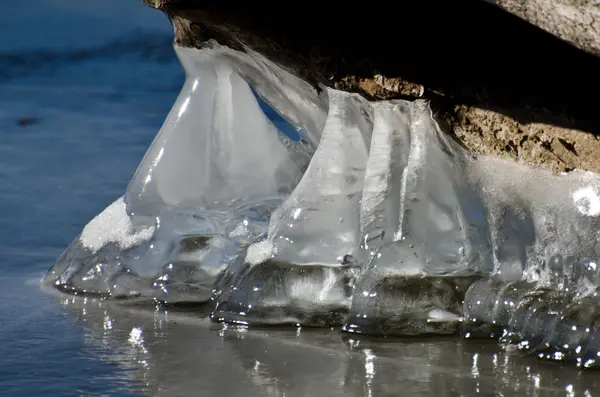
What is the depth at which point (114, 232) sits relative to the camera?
7.91 feet

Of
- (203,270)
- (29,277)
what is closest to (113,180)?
(29,277)

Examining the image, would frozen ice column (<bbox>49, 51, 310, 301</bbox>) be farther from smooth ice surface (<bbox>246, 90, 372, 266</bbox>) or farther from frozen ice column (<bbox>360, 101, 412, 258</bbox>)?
frozen ice column (<bbox>360, 101, 412, 258</bbox>)

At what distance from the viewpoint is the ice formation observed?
194 cm

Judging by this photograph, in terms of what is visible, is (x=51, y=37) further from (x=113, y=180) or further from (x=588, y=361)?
(x=588, y=361)

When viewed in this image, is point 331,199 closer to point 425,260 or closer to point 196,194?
point 425,260

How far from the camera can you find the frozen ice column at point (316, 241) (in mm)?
2076

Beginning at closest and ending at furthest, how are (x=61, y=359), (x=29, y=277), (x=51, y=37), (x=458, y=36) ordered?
(x=61, y=359) → (x=458, y=36) → (x=29, y=277) → (x=51, y=37)

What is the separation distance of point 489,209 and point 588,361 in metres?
0.35

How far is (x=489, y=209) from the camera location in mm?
2023

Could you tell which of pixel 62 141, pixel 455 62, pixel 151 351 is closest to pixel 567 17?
pixel 455 62

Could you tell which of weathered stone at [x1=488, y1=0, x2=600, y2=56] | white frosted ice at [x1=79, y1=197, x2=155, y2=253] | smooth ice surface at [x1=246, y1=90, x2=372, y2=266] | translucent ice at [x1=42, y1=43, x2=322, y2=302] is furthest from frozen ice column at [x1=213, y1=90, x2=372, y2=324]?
weathered stone at [x1=488, y1=0, x2=600, y2=56]

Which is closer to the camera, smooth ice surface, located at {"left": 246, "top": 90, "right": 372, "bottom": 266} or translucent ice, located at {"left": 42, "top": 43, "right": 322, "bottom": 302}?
smooth ice surface, located at {"left": 246, "top": 90, "right": 372, "bottom": 266}

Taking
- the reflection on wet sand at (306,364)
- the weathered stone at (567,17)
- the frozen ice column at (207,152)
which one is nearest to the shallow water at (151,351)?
the reflection on wet sand at (306,364)

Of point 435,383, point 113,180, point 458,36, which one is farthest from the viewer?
point 113,180
